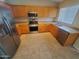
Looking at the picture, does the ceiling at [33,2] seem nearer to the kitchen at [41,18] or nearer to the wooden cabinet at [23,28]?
the kitchen at [41,18]

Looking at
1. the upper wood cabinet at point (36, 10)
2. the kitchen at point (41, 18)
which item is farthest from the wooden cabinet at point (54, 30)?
the upper wood cabinet at point (36, 10)

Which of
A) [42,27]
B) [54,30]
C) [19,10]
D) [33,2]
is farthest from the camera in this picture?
[42,27]

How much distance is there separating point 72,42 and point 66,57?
105cm


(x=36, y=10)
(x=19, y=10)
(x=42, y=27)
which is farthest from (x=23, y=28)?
(x=36, y=10)

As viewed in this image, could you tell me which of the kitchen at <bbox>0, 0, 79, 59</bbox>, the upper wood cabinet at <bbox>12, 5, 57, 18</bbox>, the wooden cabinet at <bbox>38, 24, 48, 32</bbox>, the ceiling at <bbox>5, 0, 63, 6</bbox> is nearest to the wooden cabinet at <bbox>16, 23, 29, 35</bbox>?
the kitchen at <bbox>0, 0, 79, 59</bbox>

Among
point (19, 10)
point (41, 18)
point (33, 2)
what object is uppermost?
point (33, 2)

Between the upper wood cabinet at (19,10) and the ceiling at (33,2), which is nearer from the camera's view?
the upper wood cabinet at (19,10)

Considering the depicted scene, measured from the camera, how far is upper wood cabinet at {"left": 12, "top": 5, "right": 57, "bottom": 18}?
4854mm

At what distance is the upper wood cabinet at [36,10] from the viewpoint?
4.85 m

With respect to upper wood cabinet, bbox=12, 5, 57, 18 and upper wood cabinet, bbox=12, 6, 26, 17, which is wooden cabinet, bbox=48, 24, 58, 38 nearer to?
upper wood cabinet, bbox=12, 5, 57, 18

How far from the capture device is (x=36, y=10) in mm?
5121

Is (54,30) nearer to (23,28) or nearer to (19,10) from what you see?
(23,28)

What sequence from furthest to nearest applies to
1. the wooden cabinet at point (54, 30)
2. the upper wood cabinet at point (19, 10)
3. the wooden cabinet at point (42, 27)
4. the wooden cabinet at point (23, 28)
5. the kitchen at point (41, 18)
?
the wooden cabinet at point (42, 27)
the wooden cabinet at point (23, 28)
the upper wood cabinet at point (19, 10)
the wooden cabinet at point (54, 30)
the kitchen at point (41, 18)

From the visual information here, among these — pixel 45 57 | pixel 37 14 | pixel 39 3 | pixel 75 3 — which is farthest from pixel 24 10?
pixel 45 57
